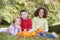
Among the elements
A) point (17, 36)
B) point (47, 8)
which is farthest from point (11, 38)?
point (47, 8)

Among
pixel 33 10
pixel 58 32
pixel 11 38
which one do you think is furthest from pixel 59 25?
pixel 11 38

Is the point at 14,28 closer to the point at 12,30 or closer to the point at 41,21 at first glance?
the point at 12,30

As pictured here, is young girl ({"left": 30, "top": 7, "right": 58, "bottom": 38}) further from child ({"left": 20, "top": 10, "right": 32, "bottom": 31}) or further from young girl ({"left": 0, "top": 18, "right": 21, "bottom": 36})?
young girl ({"left": 0, "top": 18, "right": 21, "bottom": 36})

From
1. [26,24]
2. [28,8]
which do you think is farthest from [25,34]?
[28,8]

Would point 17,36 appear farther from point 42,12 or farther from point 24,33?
point 42,12

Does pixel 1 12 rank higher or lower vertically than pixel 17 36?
higher

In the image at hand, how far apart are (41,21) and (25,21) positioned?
14cm

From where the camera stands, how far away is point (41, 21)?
2.42 meters

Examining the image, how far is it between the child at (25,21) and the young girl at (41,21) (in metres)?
0.04

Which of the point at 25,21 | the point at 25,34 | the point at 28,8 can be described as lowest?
the point at 25,34

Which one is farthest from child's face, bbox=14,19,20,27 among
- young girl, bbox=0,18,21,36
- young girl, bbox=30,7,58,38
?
young girl, bbox=30,7,58,38

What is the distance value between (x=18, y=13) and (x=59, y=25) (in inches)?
14.4

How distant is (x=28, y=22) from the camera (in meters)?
2.42

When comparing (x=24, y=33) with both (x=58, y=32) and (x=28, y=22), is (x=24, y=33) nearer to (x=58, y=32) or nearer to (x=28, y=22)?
(x=28, y=22)
